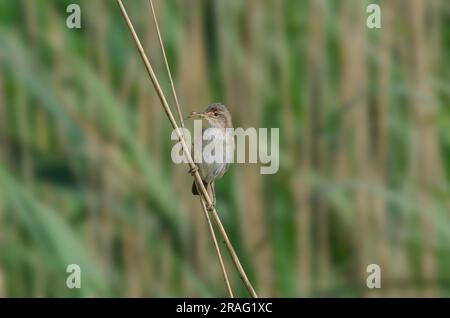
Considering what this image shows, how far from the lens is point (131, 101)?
4.10 meters

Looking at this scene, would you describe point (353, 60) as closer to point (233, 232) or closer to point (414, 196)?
point (414, 196)

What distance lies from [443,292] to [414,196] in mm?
394

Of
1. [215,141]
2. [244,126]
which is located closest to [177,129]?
[215,141]

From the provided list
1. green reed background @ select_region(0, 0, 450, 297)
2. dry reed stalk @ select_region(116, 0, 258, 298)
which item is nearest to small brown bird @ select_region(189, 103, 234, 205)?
green reed background @ select_region(0, 0, 450, 297)

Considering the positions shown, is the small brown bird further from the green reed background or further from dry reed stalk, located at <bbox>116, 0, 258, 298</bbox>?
dry reed stalk, located at <bbox>116, 0, 258, 298</bbox>

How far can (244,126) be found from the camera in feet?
12.6

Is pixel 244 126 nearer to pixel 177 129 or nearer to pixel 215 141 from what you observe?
pixel 215 141

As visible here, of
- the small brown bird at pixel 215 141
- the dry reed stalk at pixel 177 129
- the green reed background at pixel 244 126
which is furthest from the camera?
the green reed background at pixel 244 126

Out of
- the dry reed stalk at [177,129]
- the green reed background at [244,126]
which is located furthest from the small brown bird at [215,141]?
the dry reed stalk at [177,129]

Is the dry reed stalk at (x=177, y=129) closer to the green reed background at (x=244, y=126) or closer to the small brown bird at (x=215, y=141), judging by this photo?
the small brown bird at (x=215, y=141)

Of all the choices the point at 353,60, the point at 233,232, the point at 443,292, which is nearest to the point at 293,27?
the point at 353,60

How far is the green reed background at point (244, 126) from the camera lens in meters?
3.73

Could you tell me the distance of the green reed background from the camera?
373cm
